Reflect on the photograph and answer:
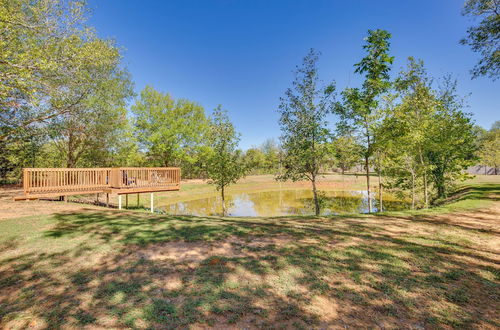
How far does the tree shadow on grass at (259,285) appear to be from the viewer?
2.84 metres

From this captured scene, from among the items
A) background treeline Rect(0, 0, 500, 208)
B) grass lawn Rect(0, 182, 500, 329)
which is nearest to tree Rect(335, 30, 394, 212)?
background treeline Rect(0, 0, 500, 208)

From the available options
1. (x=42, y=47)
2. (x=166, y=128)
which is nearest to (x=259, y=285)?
(x=42, y=47)

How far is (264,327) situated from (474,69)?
1666 cm

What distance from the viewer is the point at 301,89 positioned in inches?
479

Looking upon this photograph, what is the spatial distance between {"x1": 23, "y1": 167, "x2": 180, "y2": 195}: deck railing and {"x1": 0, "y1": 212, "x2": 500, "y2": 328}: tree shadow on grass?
745 cm

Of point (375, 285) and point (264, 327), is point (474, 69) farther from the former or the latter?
point (264, 327)

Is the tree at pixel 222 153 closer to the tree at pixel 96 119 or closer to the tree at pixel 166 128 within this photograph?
the tree at pixel 96 119

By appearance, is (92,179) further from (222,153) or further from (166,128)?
(166,128)

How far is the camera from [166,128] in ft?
98.5

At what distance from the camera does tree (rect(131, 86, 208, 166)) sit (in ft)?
97.5

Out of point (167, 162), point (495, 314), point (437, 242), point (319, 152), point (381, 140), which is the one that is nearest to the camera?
point (495, 314)

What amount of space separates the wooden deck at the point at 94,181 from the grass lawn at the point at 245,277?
5364mm

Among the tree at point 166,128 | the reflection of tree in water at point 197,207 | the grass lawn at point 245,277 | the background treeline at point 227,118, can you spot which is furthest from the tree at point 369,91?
the tree at point 166,128

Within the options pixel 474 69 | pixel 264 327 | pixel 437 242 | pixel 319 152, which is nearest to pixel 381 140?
pixel 319 152
